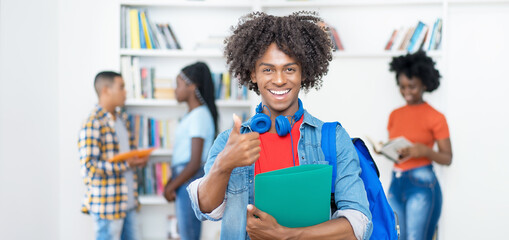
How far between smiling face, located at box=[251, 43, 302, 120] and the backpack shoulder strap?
0.13 meters

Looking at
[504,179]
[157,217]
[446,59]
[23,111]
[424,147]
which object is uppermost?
[446,59]

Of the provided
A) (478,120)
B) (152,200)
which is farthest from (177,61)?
(478,120)

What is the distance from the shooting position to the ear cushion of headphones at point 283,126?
133 cm

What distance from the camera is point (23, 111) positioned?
2.99 m

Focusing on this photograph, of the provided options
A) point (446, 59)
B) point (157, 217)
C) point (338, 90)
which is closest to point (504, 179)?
point (446, 59)

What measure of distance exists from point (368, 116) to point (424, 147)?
818 mm

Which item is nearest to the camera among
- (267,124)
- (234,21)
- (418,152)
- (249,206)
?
(249,206)

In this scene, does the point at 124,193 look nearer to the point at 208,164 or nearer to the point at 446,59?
the point at 208,164

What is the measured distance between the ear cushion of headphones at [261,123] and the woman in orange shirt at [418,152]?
1.91 metres

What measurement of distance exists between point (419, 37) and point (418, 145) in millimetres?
1035

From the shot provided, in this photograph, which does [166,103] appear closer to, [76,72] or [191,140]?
[76,72]

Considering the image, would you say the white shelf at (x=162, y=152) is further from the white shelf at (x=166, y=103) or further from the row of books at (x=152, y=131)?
the white shelf at (x=166, y=103)

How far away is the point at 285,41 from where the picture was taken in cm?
137

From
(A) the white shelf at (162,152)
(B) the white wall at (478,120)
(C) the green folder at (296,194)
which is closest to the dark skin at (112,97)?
(A) the white shelf at (162,152)
